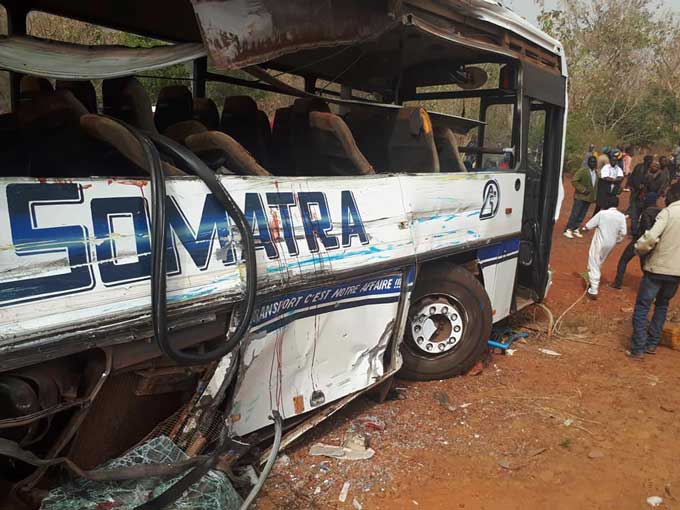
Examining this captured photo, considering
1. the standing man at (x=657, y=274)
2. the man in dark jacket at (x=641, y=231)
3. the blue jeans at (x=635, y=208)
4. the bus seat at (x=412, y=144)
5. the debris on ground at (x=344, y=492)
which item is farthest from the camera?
the blue jeans at (x=635, y=208)

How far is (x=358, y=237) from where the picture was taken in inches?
124

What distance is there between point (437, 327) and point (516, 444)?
1.11 meters


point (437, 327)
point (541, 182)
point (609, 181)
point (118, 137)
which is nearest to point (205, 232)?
point (118, 137)

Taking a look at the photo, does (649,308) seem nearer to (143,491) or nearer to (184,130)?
(184,130)

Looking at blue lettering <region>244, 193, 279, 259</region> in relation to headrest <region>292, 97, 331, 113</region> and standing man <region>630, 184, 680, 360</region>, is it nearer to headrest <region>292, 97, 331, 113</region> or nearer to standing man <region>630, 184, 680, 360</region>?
headrest <region>292, 97, 331, 113</region>

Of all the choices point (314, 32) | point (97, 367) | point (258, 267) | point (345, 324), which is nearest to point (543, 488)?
point (345, 324)

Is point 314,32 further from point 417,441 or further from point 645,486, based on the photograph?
point 645,486

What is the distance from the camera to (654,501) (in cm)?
295

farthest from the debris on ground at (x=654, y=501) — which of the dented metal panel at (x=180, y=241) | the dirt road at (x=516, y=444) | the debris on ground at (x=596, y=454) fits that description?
the dented metal panel at (x=180, y=241)

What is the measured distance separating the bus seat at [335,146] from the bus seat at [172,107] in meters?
0.90

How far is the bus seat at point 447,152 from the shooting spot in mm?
4191

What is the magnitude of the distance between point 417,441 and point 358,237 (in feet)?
4.34

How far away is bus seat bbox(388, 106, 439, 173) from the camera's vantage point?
3.76 meters

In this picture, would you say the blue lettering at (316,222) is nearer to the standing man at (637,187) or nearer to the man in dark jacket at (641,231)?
the man in dark jacket at (641,231)
